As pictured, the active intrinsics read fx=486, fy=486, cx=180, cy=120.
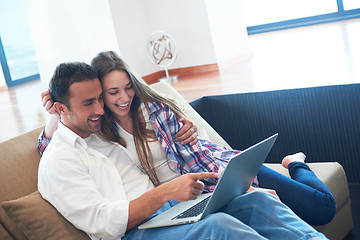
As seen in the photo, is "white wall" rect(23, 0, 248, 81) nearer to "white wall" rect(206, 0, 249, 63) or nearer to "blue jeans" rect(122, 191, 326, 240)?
"white wall" rect(206, 0, 249, 63)

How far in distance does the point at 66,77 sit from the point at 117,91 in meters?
0.23

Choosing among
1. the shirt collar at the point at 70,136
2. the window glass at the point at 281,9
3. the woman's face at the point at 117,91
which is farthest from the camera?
the window glass at the point at 281,9

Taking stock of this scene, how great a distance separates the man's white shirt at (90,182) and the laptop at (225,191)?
0.41ft

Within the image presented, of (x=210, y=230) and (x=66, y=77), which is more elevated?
(x=66, y=77)

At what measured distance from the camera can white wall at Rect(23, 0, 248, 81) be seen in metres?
5.20

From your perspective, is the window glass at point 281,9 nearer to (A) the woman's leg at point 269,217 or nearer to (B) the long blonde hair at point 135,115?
(B) the long blonde hair at point 135,115

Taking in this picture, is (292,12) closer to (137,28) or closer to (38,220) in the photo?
(137,28)

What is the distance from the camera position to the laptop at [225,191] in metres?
1.51

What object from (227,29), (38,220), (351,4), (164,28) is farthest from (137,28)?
(38,220)

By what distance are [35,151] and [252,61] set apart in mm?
3557

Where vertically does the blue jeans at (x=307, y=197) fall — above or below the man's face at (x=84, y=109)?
below

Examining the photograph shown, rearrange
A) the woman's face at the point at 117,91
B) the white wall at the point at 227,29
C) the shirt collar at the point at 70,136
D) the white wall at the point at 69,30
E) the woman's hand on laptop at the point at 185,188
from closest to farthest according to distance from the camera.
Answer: the woman's hand on laptop at the point at 185,188 → the shirt collar at the point at 70,136 → the woman's face at the point at 117,91 → the white wall at the point at 69,30 → the white wall at the point at 227,29

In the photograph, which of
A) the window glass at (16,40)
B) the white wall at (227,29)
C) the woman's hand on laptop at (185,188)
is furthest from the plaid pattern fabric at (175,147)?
the window glass at (16,40)

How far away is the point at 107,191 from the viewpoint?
179 centimetres
